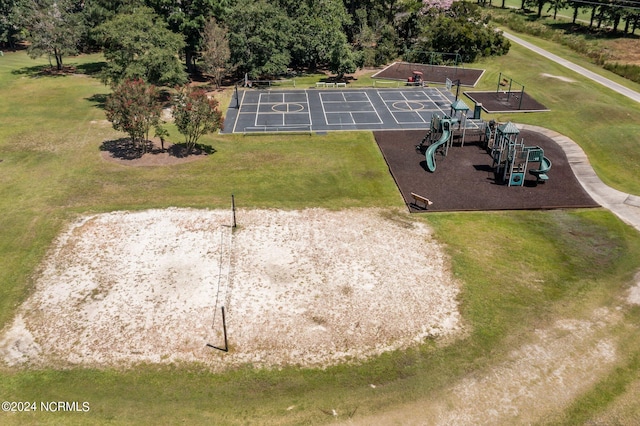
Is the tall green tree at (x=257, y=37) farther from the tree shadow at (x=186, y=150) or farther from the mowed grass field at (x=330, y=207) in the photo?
the tree shadow at (x=186, y=150)

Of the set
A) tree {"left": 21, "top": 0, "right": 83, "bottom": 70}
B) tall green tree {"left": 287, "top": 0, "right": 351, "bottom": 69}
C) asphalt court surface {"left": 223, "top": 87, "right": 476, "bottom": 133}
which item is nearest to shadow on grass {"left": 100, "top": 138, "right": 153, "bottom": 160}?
asphalt court surface {"left": 223, "top": 87, "right": 476, "bottom": 133}

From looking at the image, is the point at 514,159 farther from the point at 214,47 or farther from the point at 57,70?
the point at 57,70

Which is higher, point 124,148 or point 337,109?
point 337,109

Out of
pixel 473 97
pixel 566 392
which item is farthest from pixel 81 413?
pixel 473 97

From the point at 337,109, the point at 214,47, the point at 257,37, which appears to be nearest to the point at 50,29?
the point at 214,47

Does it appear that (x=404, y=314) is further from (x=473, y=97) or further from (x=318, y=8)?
(x=318, y=8)

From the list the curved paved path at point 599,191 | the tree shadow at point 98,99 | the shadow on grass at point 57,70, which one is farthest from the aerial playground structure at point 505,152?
the shadow on grass at point 57,70

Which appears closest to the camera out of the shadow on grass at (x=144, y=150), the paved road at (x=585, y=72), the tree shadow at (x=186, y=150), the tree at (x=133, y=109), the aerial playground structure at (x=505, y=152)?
the aerial playground structure at (x=505, y=152)
